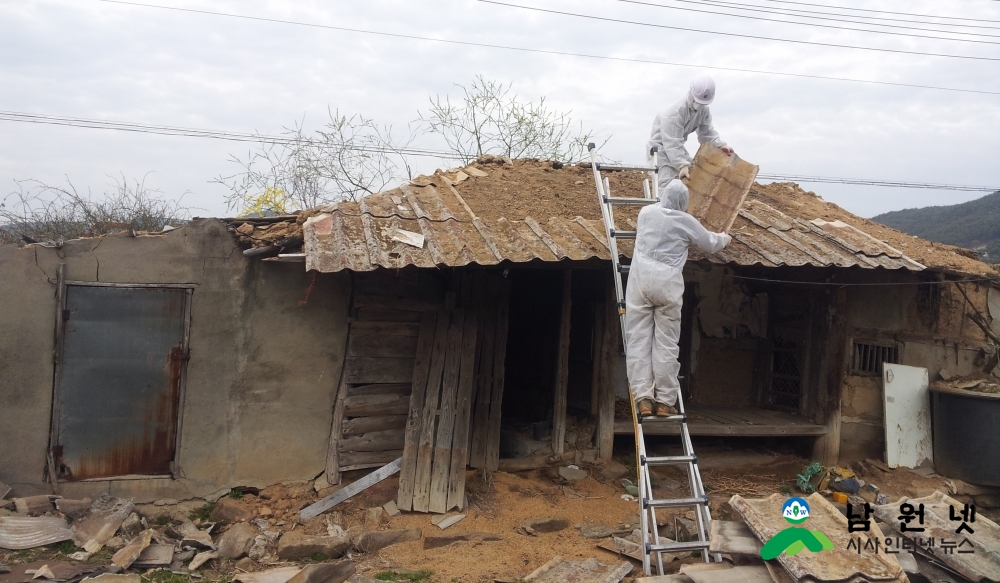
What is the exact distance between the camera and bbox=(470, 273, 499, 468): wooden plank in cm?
725

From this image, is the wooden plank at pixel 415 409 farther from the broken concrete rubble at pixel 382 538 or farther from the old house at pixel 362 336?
the broken concrete rubble at pixel 382 538

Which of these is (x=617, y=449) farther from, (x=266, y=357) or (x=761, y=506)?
(x=266, y=357)

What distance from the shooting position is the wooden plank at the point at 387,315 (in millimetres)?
6898

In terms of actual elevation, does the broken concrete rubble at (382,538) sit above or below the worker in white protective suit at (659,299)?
below

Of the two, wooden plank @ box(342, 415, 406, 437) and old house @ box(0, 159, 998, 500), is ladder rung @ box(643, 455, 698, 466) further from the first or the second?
wooden plank @ box(342, 415, 406, 437)

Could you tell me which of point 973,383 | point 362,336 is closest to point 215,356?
point 362,336

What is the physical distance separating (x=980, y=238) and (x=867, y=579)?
18913 mm

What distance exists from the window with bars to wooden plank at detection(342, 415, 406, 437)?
548 cm

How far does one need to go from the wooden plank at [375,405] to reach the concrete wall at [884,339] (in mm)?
5238

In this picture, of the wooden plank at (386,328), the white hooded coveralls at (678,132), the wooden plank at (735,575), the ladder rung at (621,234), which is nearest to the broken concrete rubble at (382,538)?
the wooden plank at (386,328)

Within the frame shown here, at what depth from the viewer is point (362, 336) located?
271 inches

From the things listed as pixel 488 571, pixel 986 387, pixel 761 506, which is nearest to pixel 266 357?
pixel 488 571

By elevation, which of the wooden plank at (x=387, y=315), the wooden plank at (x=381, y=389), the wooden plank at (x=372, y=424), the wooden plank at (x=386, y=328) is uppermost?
the wooden plank at (x=387, y=315)

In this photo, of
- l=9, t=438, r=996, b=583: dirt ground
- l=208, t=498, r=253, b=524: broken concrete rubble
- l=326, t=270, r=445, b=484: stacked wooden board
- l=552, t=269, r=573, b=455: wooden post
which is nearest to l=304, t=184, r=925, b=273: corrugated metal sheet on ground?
l=326, t=270, r=445, b=484: stacked wooden board
